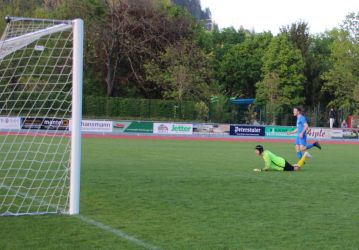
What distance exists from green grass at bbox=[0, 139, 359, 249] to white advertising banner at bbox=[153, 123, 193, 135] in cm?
2275

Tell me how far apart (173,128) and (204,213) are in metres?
30.0

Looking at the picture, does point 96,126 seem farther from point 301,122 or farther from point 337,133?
point 301,122

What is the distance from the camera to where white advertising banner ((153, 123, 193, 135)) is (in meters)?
38.3

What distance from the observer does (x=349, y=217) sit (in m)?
8.81

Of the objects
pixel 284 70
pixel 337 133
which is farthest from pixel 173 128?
pixel 284 70

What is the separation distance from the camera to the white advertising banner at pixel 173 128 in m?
38.3

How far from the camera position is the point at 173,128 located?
3881 centimetres

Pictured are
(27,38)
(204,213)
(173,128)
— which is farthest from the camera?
(173,128)

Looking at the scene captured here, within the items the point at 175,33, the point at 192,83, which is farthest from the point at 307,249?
the point at 175,33

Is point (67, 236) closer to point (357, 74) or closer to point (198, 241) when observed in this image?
point (198, 241)

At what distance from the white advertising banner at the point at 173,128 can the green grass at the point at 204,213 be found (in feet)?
74.6

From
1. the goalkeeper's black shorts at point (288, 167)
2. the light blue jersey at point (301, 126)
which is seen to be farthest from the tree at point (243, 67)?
the goalkeeper's black shorts at point (288, 167)

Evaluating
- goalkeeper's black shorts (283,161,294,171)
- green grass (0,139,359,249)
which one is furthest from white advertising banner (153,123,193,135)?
green grass (0,139,359,249)

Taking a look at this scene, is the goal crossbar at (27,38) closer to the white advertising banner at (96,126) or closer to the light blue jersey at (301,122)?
the light blue jersey at (301,122)
